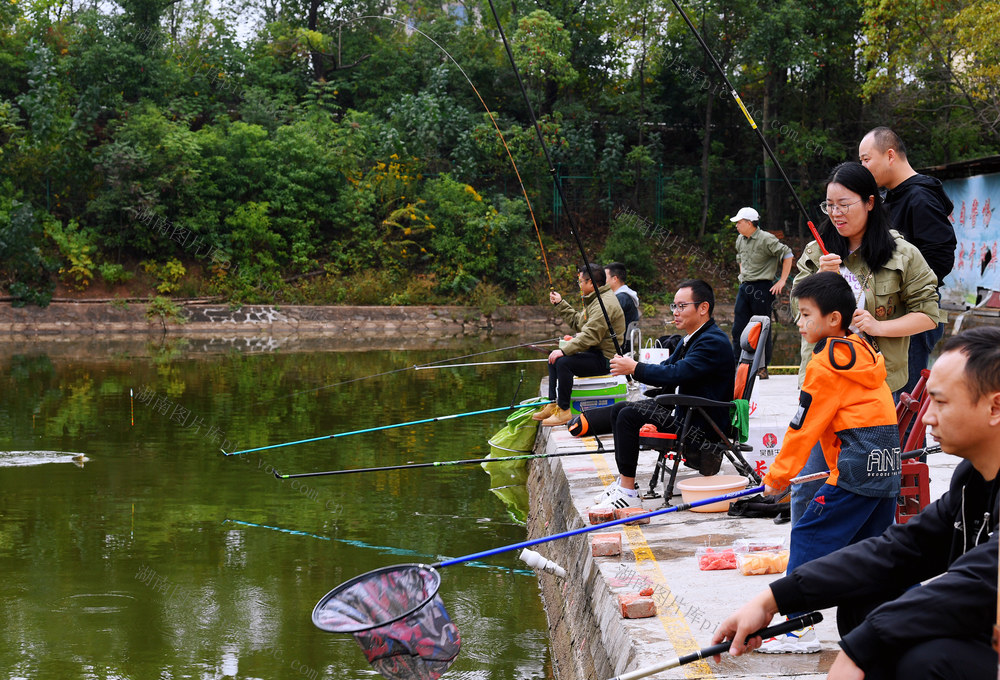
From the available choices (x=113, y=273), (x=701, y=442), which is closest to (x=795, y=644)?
(x=701, y=442)

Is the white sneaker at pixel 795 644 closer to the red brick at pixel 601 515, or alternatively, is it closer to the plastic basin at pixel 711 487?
the red brick at pixel 601 515

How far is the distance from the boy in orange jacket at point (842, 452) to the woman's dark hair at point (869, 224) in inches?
28.4

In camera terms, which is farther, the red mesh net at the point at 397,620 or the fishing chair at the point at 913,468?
the fishing chair at the point at 913,468

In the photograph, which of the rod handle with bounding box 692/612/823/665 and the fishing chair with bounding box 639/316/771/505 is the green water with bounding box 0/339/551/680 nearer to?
the fishing chair with bounding box 639/316/771/505

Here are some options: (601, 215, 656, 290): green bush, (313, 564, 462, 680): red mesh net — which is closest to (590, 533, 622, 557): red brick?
(313, 564, 462, 680): red mesh net

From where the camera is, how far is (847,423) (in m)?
3.50

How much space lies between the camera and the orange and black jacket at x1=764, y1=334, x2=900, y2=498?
3.44 metres

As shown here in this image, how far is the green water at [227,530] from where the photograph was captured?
15.9ft

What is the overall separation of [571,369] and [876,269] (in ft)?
14.0

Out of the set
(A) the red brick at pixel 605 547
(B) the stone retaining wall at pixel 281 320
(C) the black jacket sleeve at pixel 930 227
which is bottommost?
(B) the stone retaining wall at pixel 281 320

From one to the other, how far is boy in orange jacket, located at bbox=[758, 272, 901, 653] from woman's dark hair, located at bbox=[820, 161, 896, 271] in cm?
72

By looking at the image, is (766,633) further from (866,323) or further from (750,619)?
(866,323)

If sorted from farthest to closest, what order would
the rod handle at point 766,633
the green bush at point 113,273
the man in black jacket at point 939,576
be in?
1. the green bush at point 113,273
2. the rod handle at point 766,633
3. the man in black jacket at point 939,576

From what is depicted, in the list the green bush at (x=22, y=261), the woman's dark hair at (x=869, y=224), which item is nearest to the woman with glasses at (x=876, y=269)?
the woman's dark hair at (x=869, y=224)
